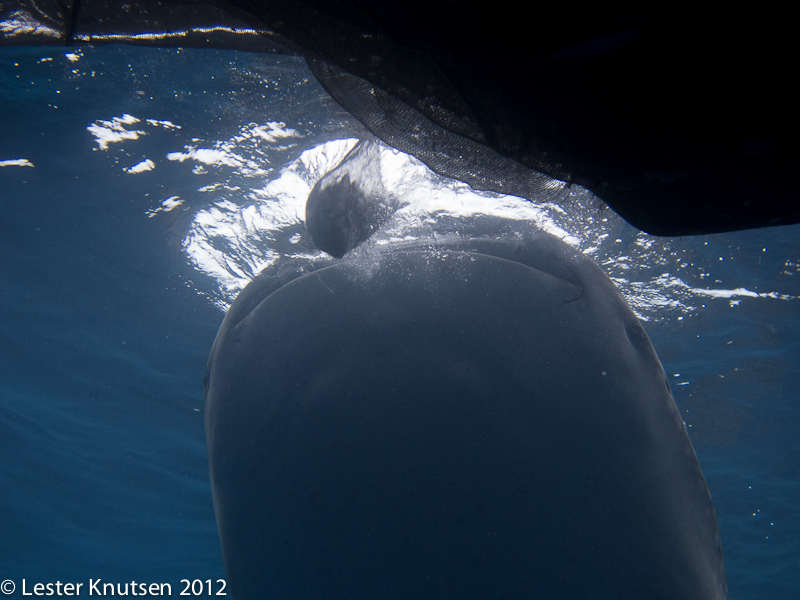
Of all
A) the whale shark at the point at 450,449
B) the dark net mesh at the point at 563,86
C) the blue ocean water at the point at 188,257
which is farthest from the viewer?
the blue ocean water at the point at 188,257

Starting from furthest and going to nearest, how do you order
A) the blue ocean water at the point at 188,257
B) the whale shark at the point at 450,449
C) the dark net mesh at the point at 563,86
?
1. the blue ocean water at the point at 188,257
2. the whale shark at the point at 450,449
3. the dark net mesh at the point at 563,86

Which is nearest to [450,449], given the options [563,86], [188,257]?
[563,86]

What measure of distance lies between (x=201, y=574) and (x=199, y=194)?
3292cm

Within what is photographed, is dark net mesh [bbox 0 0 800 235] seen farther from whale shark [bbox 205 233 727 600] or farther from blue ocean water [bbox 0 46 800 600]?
blue ocean water [bbox 0 46 800 600]

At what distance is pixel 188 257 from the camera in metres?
9.07

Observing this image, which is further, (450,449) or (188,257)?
(188,257)

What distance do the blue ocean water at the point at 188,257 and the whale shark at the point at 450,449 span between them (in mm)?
3024

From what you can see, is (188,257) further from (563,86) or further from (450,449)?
(563,86)

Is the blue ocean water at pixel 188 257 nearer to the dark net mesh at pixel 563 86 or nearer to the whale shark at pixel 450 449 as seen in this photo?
the dark net mesh at pixel 563 86

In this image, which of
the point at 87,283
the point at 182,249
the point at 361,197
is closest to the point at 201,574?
the point at 87,283

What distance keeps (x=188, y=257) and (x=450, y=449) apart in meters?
8.76

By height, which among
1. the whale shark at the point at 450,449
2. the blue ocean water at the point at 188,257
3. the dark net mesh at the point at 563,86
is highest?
the dark net mesh at the point at 563,86

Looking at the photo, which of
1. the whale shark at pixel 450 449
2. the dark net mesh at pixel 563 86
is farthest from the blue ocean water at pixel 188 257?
the whale shark at pixel 450 449

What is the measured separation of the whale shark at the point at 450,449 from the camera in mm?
1658
